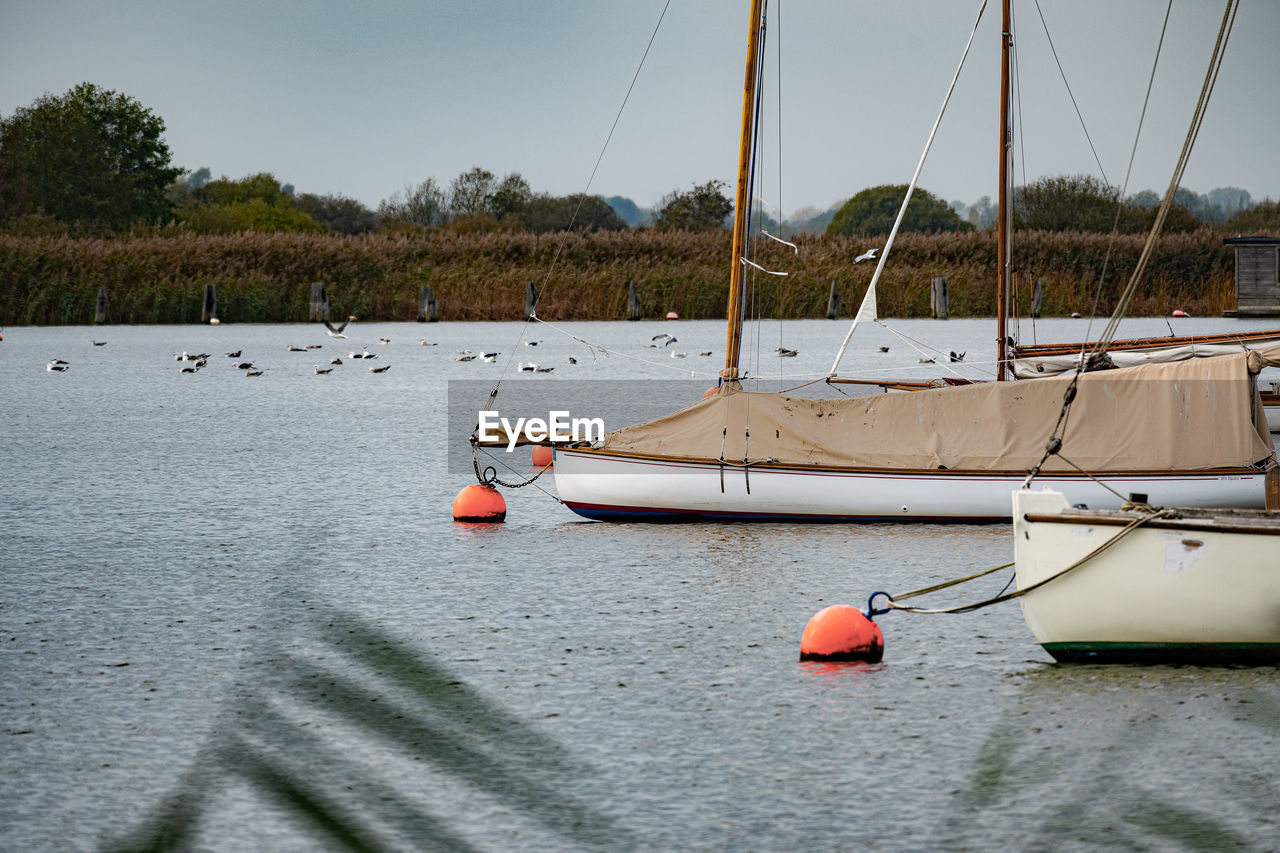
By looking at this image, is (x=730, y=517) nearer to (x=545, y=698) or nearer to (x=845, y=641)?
(x=845, y=641)

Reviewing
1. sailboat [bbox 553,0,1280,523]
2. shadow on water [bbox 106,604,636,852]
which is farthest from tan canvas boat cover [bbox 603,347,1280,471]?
shadow on water [bbox 106,604,636,852]

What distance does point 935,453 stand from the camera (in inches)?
521

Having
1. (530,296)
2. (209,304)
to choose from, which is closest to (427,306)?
(530,296)

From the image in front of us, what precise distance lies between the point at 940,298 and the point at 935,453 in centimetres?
4310

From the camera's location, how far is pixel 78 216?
95375 millimetres

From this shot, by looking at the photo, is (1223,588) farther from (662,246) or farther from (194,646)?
(662,246)

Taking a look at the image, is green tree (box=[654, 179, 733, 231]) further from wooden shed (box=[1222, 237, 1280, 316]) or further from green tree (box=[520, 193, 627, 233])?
wooden shed (box=[1222, 237, 1280, 316])

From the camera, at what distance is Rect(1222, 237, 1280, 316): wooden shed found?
53.1m

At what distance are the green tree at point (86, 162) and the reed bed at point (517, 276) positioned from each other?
34.8m

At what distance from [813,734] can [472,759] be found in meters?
1.61

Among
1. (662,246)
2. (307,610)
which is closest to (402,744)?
(307,610)

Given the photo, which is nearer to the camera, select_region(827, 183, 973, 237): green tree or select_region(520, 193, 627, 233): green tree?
select_region(520, 193, 627, 233): green tree

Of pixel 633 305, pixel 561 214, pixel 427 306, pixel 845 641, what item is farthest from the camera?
pixel 561 214

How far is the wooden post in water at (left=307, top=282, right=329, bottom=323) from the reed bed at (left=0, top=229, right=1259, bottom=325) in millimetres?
1295
